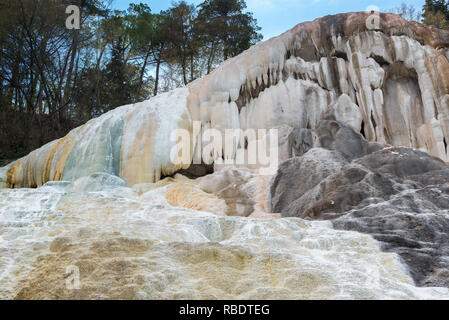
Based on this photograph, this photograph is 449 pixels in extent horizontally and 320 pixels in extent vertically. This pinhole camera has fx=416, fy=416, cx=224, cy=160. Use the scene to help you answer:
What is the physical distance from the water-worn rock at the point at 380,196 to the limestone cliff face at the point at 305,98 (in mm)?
1440

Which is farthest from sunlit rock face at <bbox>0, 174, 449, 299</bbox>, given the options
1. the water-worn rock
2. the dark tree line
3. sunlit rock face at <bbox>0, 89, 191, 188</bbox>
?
the dark tree line

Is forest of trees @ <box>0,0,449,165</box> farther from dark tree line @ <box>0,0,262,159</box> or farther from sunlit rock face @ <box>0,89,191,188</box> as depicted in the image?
sunlit rock face @ <box>0,89,191,188</box>

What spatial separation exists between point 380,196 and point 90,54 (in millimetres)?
16493

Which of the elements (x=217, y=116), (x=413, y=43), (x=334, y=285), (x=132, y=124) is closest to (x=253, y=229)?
(x=334, y=285)

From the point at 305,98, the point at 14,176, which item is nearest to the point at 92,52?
the point at 14,176

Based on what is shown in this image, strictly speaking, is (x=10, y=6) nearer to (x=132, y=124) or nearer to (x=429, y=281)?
(x=132, y=124)

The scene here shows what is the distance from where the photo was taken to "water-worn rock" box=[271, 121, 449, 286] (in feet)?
14.0

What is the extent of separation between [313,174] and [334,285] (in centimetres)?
418

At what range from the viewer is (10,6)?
15.1 metres

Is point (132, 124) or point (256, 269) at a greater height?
point (132, 124)

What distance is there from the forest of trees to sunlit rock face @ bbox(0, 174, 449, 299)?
1182cm

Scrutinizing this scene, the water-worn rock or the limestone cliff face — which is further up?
the limestone cliff face
